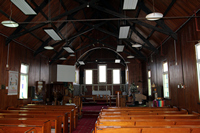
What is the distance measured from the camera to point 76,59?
15.4m

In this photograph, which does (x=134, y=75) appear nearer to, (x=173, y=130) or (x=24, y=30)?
(x=24, y=30)

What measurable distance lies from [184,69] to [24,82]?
319 inches

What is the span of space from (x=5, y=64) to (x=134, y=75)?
10.3 metres

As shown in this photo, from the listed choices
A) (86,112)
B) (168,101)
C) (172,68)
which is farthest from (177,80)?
(86,112)

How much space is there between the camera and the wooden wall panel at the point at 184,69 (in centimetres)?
557

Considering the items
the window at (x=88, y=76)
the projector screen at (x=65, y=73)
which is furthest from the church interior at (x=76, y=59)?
the window at (x=88, y=76)

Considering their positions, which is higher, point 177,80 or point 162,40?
point 162,40

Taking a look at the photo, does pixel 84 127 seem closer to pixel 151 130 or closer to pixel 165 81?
pixel 151 130

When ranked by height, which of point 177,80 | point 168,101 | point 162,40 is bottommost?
point 168,101

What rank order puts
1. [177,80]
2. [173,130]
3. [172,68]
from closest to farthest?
[173,130] < [177,80] < [172,68]

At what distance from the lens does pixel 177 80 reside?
696cm

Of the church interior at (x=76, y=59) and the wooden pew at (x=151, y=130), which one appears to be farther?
the church interior at (x=76, y=59)

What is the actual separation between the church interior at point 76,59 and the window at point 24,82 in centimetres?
6

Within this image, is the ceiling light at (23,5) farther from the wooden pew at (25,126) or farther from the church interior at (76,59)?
the wooden pew at (25,126)
